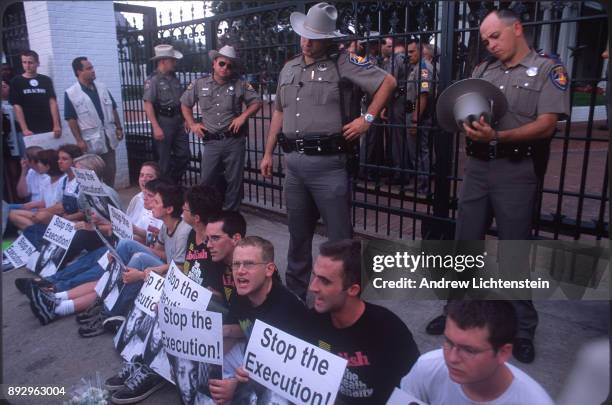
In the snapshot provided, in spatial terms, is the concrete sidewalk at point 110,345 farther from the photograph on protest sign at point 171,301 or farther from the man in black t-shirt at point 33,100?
the man in black t-shirt at point 33,100

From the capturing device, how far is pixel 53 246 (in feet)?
14.1

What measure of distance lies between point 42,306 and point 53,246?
91cm

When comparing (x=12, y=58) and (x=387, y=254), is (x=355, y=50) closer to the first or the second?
(x=387, y=254)

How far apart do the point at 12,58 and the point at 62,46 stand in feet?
6.72

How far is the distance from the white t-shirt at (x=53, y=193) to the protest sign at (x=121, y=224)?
1.14 metres

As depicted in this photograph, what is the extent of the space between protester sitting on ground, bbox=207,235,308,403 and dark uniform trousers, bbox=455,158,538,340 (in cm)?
108

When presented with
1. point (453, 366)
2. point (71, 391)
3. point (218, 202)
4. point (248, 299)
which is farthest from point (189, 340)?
point (453, 366)

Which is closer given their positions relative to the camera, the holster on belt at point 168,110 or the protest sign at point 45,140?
the protest sign at point 45,140

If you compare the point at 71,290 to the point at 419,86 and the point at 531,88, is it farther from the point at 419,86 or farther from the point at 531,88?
the point at 531,88

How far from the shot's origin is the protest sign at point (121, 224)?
357 centimetres

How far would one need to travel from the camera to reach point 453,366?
168 cm

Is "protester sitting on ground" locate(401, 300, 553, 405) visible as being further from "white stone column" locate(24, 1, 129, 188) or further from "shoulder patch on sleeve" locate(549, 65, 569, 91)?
"white stone column" locate(24, 1, 129, 188)

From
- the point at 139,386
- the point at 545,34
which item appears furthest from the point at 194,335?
the point at 545,34
